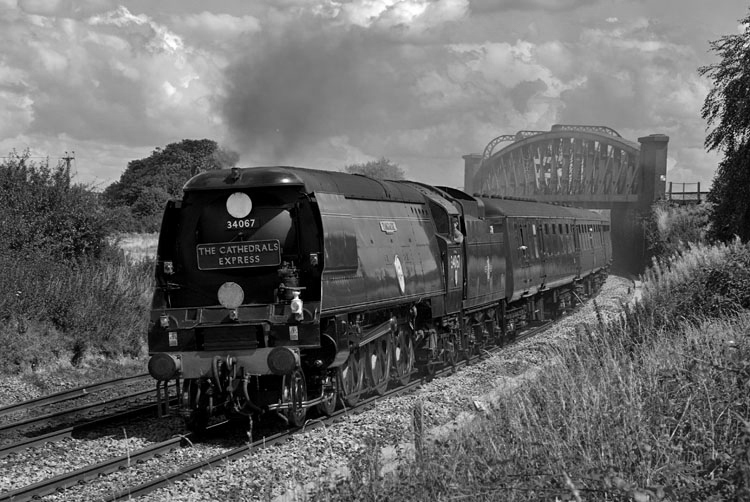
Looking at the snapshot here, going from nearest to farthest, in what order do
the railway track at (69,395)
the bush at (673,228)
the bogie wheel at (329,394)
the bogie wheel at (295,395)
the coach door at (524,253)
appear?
1. the bogie wheel at (295,395)
2. the bogie wheel at (329,394)
3. the railway track at (69,395)
4. the coach door at (524,253)
5. the bush at (673,228)

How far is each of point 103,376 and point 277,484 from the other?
10965mm

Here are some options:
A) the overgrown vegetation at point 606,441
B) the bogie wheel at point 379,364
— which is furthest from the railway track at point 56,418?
the overgrown vegetation at point 606,441

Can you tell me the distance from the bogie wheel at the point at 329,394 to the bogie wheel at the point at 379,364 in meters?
1.27

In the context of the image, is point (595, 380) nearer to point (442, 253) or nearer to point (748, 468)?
point (748, 468)

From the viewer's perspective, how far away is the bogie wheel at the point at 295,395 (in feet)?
34.2

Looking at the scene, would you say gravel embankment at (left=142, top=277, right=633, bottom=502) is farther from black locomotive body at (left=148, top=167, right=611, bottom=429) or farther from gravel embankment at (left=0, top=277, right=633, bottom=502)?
black locomotive body at (left=148, top=167, right=611, bottom=429)

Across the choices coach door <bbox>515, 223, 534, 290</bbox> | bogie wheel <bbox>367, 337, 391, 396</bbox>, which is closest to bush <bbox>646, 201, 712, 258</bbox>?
coach door <bbox>515, 223, 534, 290</bbox>

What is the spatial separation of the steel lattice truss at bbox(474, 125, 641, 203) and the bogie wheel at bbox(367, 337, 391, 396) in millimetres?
56695

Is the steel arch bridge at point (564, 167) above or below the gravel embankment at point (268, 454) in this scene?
above

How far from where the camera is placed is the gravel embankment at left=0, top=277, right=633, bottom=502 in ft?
24.5

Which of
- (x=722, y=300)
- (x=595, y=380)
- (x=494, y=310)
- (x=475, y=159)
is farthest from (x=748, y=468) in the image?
(x=475, y=159)

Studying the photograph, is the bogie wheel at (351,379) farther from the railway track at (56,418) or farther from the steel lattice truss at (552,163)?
the steel lattice truss at (552,163)

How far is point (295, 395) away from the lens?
1050 cm

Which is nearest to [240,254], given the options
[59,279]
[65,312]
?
[65,312]
